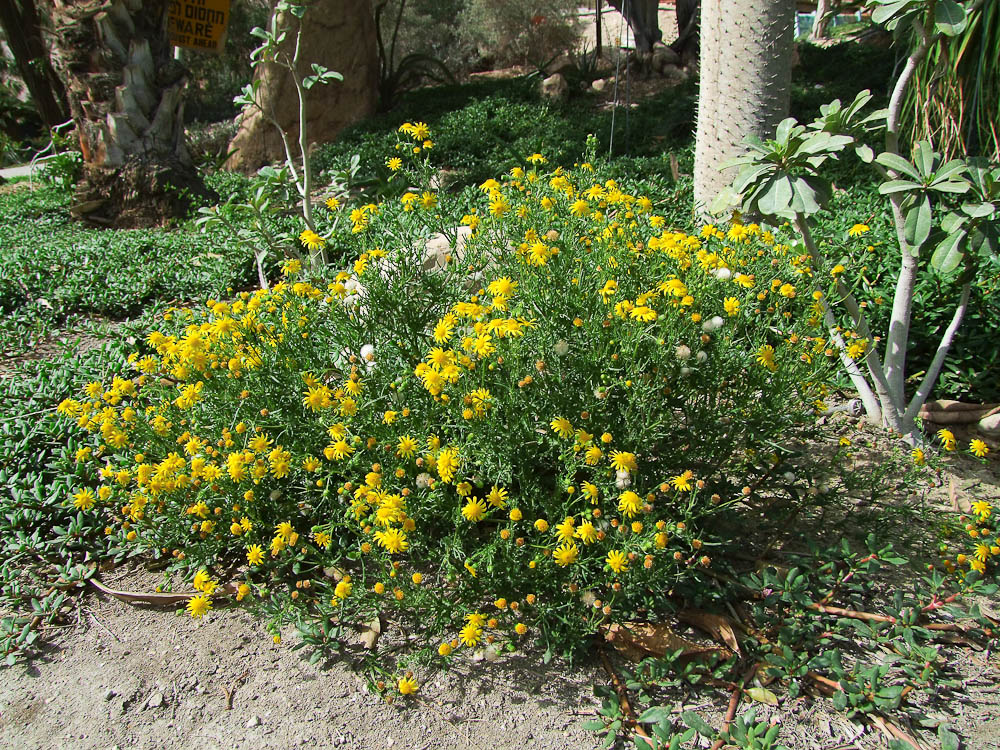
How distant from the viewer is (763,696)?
1999mm

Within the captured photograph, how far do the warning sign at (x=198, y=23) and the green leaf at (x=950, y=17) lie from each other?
20.3 ft

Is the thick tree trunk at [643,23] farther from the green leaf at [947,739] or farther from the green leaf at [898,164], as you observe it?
the green leaf at [947,739]

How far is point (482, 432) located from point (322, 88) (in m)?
8.91

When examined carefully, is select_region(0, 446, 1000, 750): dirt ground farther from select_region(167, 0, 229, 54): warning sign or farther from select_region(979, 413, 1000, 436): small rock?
select_region(167, 0, 229, 54): warning sign

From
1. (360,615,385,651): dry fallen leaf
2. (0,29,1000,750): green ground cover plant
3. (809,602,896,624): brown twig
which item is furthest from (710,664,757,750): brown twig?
(360,615,385,651): dry fallen leaf

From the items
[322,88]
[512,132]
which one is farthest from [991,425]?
[322,88]

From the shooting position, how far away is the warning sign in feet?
21.6

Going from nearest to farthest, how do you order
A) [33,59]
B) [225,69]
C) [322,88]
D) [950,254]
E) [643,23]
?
A: [950,254], [322,88], [33,59], [643,23], [225,69]

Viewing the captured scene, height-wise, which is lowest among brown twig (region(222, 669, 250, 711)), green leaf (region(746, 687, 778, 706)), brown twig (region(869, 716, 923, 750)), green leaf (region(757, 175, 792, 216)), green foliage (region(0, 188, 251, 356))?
brown twig (region(869, 716, 923, 750))

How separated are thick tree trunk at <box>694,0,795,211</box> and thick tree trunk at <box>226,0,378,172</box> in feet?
21.1

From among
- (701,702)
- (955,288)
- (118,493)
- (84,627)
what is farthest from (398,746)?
(955,288)

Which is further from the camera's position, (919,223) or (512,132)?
(512,132)

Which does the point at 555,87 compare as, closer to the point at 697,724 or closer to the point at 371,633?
the point at 371,633

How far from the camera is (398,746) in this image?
6.26 feet
